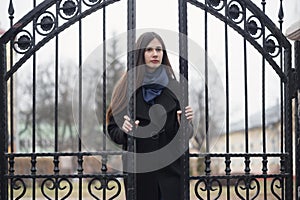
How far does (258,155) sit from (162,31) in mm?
1208

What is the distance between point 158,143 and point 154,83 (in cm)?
39

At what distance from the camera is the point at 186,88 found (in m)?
4.58

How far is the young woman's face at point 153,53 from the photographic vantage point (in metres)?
4.68

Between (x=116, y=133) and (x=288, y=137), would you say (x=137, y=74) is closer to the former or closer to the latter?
(x=116, y=133)

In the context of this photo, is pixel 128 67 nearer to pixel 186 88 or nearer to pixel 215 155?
pixel 186 88

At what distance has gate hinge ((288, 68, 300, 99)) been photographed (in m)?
4.78

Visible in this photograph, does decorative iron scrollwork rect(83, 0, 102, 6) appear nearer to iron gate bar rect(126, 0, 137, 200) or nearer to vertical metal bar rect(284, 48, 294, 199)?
iron gate bar rect(126, 0, 137, 200)

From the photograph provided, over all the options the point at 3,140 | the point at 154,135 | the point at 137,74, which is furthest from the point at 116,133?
the point at 3,140

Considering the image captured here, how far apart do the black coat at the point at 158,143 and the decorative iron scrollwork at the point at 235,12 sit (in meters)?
0.56

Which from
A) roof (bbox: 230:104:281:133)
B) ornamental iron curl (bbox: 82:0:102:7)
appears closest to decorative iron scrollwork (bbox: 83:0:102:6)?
ornamental iron curl (bbox: 82:0:102:7)

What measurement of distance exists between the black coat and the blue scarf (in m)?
0.03

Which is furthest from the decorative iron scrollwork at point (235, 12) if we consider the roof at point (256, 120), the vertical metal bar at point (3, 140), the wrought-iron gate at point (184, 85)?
the roof at point (256, 120)

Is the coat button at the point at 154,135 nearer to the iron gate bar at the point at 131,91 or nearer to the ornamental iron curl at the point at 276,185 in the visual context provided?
the iron gate bar at the point at 131,91

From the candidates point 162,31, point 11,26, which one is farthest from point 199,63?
point 11,26
